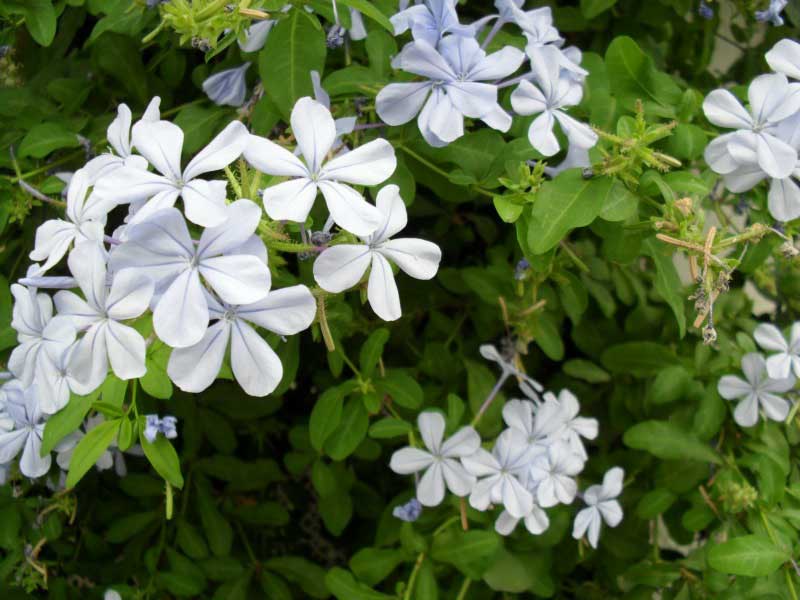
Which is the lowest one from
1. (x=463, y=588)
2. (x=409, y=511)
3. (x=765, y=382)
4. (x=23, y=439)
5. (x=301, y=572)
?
(x=301, y=572)

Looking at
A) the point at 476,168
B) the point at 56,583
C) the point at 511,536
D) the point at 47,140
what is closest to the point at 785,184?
the point at 476,168

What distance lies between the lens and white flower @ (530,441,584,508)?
1097 mm

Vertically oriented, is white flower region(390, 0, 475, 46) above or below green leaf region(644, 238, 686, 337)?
above

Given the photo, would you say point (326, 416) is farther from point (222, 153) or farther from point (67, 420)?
point (222, 153)

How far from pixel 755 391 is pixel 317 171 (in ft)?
2.59

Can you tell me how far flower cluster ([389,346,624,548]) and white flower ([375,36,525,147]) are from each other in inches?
16.3

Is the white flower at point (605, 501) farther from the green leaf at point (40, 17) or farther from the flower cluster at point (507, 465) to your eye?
the green leaf at point (40, 17)

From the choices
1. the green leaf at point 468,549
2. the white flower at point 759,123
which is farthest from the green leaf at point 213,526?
the white flower at point 759,123

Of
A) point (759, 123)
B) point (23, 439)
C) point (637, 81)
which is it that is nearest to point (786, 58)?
point (759, 123)

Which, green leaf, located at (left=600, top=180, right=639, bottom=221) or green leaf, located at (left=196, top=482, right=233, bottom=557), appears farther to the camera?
green leaf, located at (left=196, top=482, right=233, bottom=557)

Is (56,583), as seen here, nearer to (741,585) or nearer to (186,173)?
(186,173)

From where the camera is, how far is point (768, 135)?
94 centimetres

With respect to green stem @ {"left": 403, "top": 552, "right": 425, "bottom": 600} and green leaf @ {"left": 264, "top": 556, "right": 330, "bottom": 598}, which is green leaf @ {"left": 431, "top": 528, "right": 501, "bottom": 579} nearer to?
green stem @ {"left": 403, "top": 552, "right": 425, "bottom": 600}

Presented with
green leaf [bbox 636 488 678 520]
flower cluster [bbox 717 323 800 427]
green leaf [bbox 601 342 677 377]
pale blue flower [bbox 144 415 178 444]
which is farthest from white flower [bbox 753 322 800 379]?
pale blue flower [bbox 144 415 178 444]
